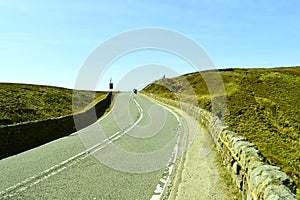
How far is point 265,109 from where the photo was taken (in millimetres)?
51438

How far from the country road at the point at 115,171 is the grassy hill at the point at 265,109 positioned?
5.62 metres

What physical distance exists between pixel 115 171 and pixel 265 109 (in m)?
46.4

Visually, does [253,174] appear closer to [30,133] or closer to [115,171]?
[115,171]

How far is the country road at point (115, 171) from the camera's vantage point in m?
7.04

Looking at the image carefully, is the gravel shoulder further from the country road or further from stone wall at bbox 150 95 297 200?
stone wall at bbox 150 95 297 200

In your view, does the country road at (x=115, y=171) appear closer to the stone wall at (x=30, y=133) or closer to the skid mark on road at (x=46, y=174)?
the skid mark on road at (x=46, y=174)

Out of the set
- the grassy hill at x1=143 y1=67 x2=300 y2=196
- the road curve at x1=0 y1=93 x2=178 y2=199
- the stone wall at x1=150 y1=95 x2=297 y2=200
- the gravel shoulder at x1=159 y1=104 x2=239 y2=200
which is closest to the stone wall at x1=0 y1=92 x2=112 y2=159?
the road curve at x1=0 y1=93 x2=178 y2=199

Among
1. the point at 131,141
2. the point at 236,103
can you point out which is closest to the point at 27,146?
the point at 131,141

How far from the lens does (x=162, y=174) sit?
8.64 m

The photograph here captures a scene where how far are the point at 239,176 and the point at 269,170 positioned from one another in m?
1.60

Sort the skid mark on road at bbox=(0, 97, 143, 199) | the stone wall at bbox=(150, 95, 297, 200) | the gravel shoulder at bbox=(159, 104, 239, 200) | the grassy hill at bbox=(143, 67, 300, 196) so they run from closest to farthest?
the stone wall at bbox=(150, 95, 297, 200), the gravel shoulder at bbox=(159, 104, 239, 200), the skid mark on road at bbox=(0, 97, 143, 199), the grassy hill at bbox=(143, 67, 300, 196)

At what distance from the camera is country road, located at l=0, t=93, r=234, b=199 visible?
23.1 ft

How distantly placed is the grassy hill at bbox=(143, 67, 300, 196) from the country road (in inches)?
221

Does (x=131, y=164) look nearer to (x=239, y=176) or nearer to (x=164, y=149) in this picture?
(x=164, y=149)
